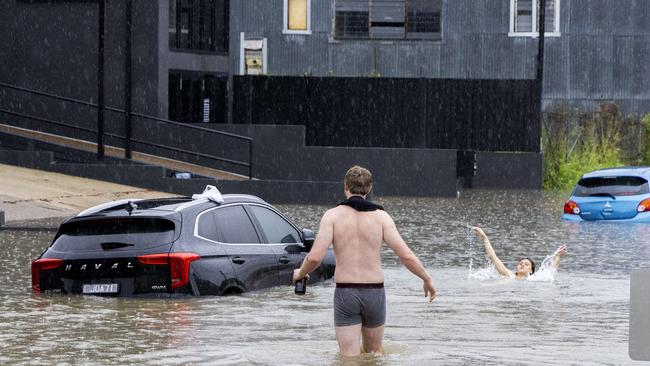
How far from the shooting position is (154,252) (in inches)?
591

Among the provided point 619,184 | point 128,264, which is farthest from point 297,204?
point 128,264

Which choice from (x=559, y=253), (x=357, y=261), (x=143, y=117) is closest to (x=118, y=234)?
(x=357, y=261)

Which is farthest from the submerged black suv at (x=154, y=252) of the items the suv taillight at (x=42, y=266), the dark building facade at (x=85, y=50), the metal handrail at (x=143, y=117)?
the dark building facade at (x=85, y=50)

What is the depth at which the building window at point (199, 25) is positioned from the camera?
4369 centimetres

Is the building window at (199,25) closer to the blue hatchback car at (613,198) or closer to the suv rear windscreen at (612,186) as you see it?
the suv rear windscreen at (612,186)

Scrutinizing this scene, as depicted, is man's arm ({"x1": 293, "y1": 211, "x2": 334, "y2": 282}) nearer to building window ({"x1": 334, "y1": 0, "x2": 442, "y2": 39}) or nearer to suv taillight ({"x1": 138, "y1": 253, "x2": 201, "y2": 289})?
suv taillight ({"x1": 138, "y1": 253, "x2": 201, "y2": 289})

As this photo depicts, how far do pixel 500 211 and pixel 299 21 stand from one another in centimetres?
1892

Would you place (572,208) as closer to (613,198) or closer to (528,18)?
(613,198)

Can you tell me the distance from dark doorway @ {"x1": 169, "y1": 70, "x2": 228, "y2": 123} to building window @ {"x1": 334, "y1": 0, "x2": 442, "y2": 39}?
248 inches

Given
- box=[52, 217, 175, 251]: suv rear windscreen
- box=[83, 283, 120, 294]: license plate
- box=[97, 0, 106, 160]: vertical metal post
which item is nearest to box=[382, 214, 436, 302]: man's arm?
box=[52, 217, 175, 251]: suv rear windscreen

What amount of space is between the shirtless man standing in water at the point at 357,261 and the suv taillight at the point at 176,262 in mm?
4060

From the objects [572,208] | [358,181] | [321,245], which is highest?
[358,181]

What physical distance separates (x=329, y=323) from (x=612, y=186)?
1827 centimetres

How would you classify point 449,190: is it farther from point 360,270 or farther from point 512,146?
point 360,270
